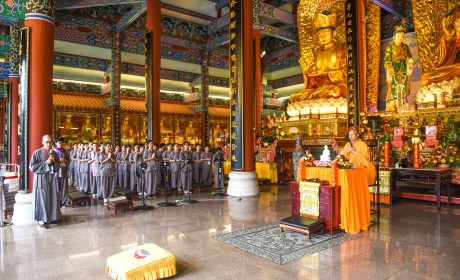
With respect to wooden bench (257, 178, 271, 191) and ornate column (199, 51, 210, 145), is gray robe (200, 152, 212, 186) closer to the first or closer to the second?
wooden bench (257, 178, 271, 191)

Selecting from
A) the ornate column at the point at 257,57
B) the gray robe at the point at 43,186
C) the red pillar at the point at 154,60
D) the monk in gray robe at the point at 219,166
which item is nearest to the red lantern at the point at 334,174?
the monk in gray robe at the point at 219,166

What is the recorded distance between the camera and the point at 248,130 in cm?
769

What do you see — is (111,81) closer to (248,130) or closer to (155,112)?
(155,112)

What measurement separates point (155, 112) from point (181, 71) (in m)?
8.13

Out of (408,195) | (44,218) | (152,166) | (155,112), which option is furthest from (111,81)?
(408,195)

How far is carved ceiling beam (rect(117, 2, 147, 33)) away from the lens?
12000mm

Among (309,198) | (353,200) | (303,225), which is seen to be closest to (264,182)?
(309,198)

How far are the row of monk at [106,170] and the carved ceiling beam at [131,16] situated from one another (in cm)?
569

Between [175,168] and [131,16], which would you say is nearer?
[175,168]

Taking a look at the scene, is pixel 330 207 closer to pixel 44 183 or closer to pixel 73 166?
pixel 44 183

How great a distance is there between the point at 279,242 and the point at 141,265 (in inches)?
72.6

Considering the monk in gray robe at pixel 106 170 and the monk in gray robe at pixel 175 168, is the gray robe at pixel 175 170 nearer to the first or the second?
the monk in gray robe at pixel 175 168

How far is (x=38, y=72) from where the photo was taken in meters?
5.48

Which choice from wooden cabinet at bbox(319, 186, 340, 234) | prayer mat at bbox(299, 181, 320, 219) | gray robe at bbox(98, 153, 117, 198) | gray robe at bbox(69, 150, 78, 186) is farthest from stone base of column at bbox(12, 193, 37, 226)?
gray robe at bbox(69, 150, 78, 186)
